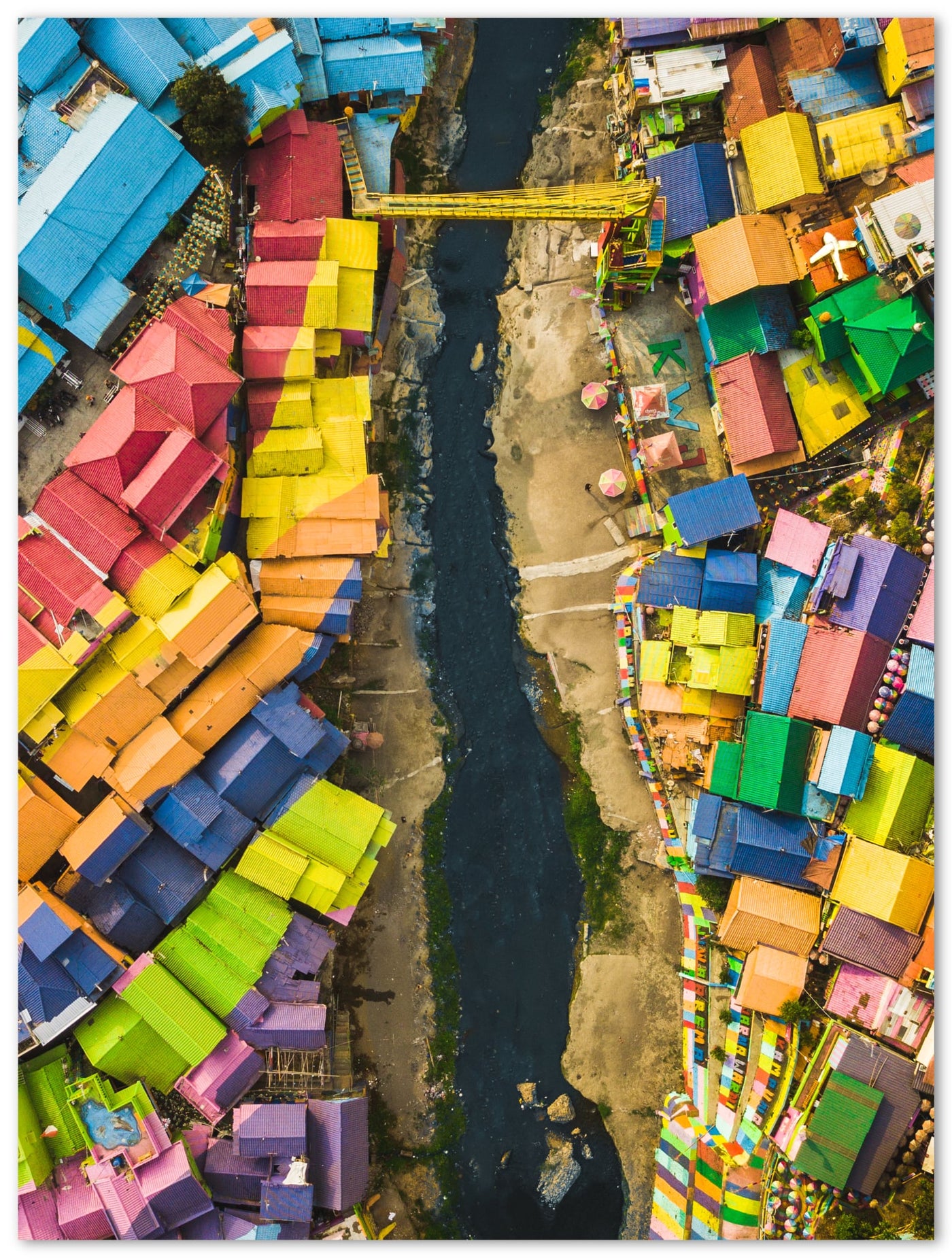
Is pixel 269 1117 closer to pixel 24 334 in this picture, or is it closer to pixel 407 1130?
pixel 407 1130

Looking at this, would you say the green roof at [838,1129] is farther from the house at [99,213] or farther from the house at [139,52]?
the house at [139,52]

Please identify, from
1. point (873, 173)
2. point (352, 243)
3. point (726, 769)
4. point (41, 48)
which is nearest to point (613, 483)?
point (726, 769)

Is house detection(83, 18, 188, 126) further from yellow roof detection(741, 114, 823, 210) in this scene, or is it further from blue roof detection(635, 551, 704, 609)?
blue roof detection(635, 551, 704, 609)

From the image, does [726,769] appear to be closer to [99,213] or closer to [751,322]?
[751,322]

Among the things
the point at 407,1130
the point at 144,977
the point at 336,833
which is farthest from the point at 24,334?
the point at 407,1130

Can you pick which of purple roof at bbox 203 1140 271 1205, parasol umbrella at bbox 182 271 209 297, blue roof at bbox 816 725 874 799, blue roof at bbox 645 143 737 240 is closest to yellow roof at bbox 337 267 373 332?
parasol umbrella at bbox 182 271 209 297

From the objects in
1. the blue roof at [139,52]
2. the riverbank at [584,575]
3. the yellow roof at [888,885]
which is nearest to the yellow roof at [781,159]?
the riverbank at [584,575]
